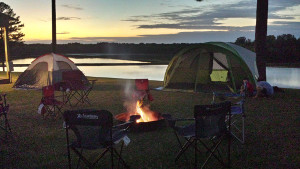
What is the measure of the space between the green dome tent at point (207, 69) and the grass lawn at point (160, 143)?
281 cm

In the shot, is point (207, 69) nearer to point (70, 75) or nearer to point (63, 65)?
point (70, 75)

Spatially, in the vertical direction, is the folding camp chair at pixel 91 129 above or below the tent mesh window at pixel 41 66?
below

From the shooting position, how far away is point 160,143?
17.4 ft

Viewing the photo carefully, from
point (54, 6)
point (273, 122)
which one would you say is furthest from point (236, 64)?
point (54, 6)

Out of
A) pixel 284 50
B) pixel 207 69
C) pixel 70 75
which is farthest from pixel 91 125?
pixel 284 50

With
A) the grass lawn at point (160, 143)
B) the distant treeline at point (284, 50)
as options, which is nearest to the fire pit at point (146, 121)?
the grass lawn at point (160, 143)

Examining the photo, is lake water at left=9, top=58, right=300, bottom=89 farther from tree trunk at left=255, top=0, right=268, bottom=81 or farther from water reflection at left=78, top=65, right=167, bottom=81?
tree trunk at left=255, top=0, right=268, bottom=81

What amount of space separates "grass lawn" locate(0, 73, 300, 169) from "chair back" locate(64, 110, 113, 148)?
73 centimetres

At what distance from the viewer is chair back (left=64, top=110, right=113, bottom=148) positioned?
3488 millimetres

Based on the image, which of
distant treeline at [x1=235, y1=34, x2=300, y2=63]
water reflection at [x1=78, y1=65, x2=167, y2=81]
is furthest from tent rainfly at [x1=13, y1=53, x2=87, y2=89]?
distant treeline at [x1=235, y1=34, x2=300, y2=63]

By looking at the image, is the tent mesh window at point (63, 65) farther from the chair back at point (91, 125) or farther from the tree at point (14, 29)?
the tree at point (14, 29)

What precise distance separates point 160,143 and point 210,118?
1.52m

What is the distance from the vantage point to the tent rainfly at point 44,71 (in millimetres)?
12492

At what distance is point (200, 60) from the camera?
39.3 ft
